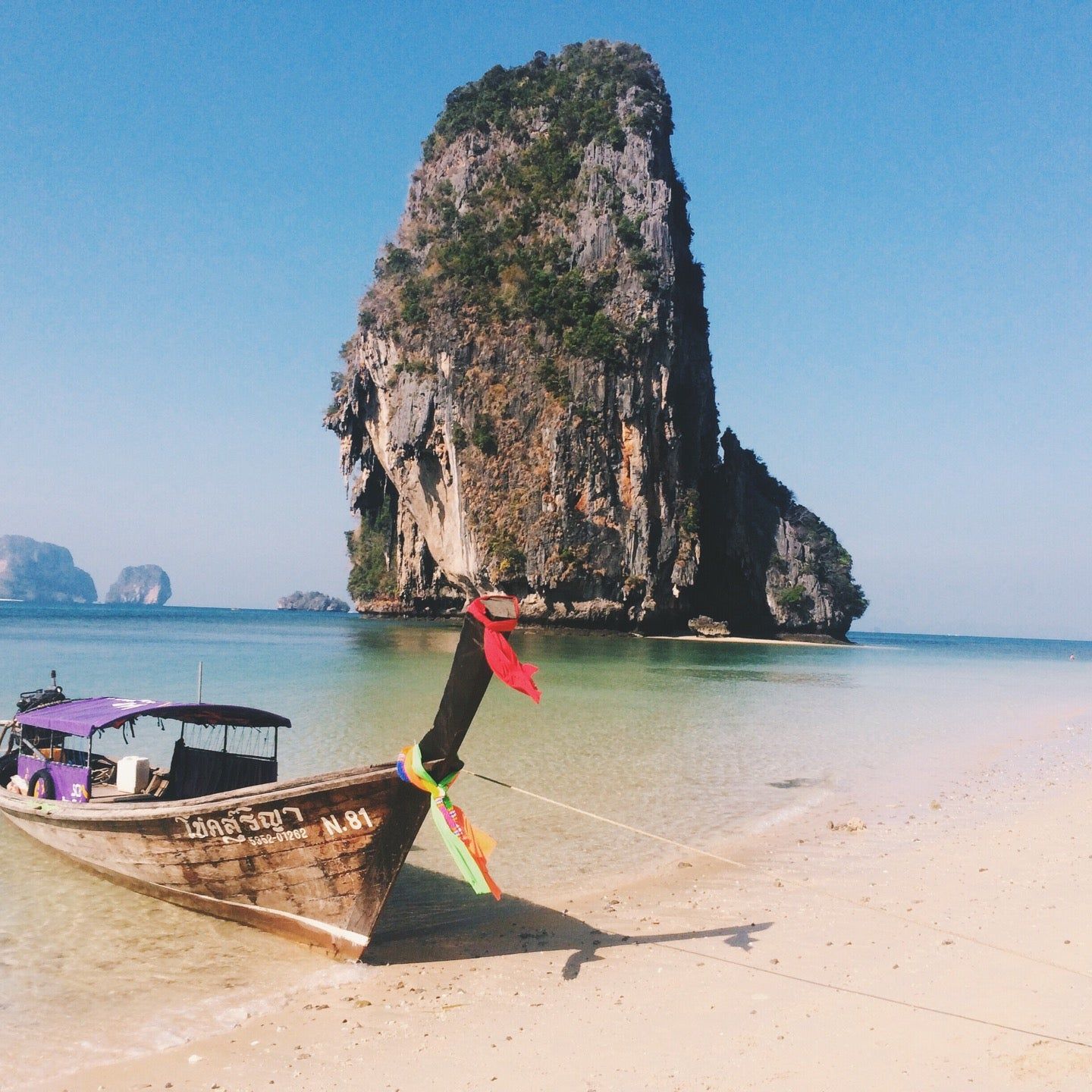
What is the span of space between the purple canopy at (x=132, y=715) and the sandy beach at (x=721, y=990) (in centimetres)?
228

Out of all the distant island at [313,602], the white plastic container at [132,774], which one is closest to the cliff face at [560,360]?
the white plastic container at [132,774]

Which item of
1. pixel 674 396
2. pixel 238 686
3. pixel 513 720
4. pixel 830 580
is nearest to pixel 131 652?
pixel 238 686

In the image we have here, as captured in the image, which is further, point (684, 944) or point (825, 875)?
point (825, 875)

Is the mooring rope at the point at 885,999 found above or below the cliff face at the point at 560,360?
below

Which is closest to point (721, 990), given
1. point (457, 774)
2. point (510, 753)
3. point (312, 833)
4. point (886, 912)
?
point (886, 912)

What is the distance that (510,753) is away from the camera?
1345 cm

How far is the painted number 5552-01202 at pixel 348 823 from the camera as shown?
5727mm

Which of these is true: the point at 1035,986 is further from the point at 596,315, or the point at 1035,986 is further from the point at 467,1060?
the point at 596,315

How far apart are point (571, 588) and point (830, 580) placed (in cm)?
2421

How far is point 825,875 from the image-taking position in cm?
757

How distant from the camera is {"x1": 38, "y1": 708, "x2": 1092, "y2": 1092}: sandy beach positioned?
4281 millimetres

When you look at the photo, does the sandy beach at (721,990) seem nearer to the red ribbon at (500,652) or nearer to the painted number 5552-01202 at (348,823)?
the painted number 5552-01202 at (348,823)

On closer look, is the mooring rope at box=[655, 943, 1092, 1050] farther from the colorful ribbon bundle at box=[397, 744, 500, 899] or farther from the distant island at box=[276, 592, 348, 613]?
the distant island at box=[276, 592, 348, 613]

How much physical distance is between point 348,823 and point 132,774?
406cm
